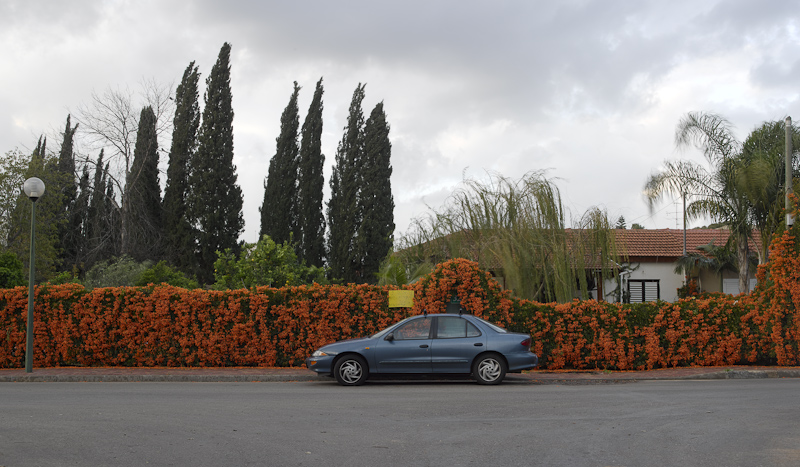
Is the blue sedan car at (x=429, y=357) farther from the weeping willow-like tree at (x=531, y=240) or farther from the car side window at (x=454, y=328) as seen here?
the weeping willow-like tree at (x=531, y=240)

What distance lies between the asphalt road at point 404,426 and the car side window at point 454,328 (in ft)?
4.15

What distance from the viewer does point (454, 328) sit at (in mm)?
13500

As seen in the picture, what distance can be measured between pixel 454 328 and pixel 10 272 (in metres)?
15.4

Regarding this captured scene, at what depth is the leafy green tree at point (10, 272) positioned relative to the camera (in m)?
21.3

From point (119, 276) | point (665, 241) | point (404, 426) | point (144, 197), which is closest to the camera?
Result: point (404, 426)

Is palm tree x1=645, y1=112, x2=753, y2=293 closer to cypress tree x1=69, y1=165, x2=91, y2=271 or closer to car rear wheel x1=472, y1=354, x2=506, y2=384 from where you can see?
car rear wheel x1=472, y1=354, x2=506, y2=384

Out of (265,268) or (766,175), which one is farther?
(265,268)

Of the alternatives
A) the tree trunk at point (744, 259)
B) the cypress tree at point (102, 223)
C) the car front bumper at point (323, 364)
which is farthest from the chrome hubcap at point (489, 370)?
the cypress tree at point (102, 223)

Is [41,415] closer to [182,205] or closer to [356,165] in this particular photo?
[182,205]

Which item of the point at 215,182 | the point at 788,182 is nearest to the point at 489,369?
the point at 788,182

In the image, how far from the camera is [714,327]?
16.4m

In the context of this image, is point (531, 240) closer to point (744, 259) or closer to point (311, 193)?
point (744, 259)

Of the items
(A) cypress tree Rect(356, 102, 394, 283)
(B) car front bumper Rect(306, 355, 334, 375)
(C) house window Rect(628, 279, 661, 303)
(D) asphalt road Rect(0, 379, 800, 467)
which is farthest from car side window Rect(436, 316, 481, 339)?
(A) cypress tree Rect(356, 102, 394, 283)

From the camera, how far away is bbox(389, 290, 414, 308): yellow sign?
1625 centimetres
